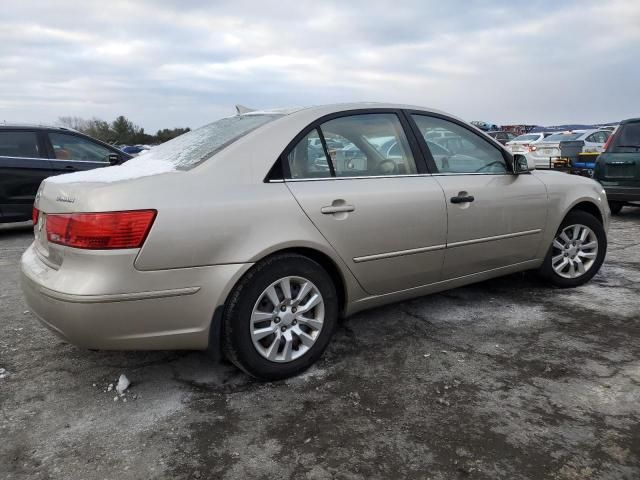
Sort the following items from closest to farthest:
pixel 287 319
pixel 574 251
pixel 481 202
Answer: pixel 287 319
pixel 481 202
pixel 574 251

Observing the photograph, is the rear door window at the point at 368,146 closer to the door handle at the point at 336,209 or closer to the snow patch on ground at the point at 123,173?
the door handle at the point at 336,209

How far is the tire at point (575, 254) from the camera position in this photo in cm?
440

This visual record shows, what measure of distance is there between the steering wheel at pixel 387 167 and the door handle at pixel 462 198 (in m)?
0.45

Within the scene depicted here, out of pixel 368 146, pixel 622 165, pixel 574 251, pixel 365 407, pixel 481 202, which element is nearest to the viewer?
pixel 365 407

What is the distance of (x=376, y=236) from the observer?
316cm

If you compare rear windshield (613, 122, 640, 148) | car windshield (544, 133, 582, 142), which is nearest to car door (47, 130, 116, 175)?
rear windshield (613, 122, 640, 148)

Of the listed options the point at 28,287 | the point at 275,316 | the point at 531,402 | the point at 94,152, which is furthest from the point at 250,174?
the point at 94,152

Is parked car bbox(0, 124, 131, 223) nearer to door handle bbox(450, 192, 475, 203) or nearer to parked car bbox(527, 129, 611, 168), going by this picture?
door handle bbox(450, 192, 475, 203)

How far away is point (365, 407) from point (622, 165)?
774cm

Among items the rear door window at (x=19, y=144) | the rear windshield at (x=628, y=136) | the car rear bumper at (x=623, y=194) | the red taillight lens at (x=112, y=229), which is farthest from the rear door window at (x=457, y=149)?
the rear door window at (x=19, y=144)

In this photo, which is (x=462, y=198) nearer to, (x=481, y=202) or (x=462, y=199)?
(x=462, y=199)

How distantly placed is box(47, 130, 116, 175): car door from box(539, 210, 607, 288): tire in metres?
5.91

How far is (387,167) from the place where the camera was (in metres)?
3.38

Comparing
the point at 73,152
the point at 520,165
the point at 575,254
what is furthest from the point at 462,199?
the point at 73,152
